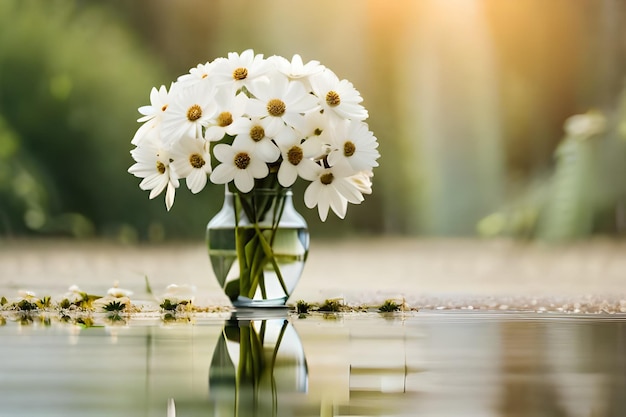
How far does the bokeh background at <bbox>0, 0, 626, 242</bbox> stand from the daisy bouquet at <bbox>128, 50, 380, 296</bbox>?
145 cm

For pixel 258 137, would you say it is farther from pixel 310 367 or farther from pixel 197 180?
pixel 310 367

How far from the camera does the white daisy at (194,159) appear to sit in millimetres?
1192

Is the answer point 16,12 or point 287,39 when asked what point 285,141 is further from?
point 16,12

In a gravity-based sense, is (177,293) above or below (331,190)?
below

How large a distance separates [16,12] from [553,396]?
2522 millimetres

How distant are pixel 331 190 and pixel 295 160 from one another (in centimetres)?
8

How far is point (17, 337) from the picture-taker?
0.96 meters

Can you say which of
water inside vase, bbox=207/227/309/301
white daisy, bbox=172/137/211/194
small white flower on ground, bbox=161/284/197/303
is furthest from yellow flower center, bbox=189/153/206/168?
small white flower on ground, bbox=161/284/197/303

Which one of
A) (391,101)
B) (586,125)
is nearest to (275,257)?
(391,101)

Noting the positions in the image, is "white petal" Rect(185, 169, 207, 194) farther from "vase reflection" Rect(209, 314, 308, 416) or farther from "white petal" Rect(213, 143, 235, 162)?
"vase reflection" Rect(209, 314, 308, 416)

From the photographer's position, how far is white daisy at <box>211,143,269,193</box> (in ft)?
3.89

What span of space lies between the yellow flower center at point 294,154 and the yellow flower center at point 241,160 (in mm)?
54

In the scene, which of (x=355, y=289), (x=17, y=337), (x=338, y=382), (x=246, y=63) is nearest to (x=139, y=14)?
(x=355, y=289)

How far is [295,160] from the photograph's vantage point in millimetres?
1194
